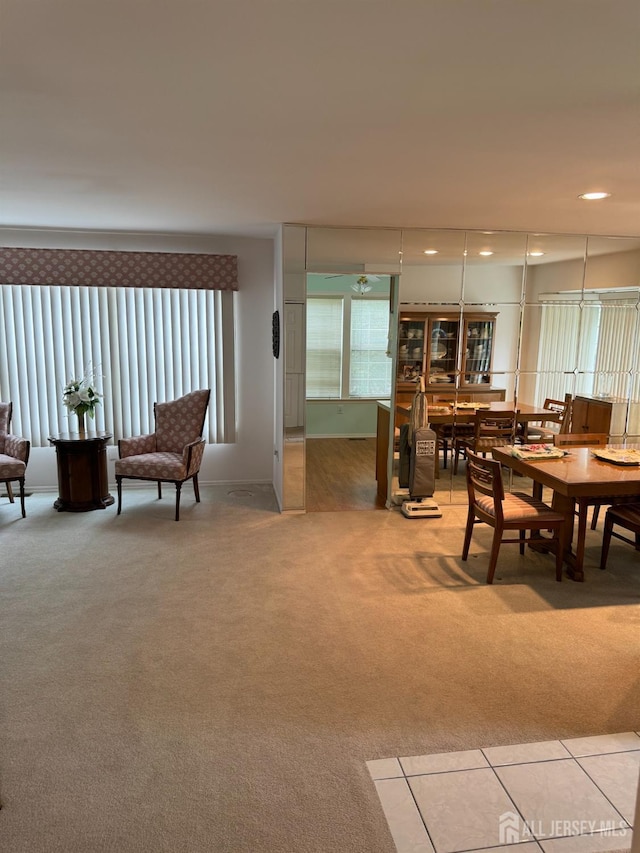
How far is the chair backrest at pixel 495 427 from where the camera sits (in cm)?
545

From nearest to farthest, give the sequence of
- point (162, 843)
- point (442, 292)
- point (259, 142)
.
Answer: point (162, 843) → point (259, 142) → point (442, 292)

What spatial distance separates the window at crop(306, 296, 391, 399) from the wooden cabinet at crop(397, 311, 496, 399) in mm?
3340

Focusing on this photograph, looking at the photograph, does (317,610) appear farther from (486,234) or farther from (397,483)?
(486,234)

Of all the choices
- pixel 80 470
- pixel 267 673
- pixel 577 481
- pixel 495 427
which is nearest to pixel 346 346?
pixel 495 427

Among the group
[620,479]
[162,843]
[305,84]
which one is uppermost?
[305,84]

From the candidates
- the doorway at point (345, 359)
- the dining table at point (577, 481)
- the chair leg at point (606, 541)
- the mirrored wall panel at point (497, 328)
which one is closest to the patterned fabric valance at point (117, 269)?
the mirrored wall panel at point (497, 328)

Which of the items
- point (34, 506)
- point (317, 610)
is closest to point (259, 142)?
point (317, 610)

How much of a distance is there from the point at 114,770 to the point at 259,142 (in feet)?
8.77

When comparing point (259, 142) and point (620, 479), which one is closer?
point (259, 142)

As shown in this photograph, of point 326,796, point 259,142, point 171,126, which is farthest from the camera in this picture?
point 259,142

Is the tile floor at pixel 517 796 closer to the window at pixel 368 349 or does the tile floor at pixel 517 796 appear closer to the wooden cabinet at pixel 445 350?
the wooden cabinet at pixel 445 350

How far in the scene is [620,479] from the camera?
378 centimetres

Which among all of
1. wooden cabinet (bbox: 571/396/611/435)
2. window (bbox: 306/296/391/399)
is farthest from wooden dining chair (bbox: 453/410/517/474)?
window (bbox: 306/296/391/399)

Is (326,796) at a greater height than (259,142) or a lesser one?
lesser
